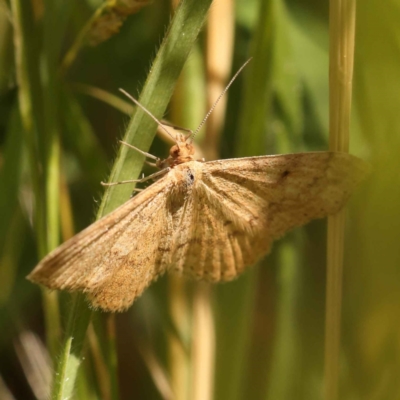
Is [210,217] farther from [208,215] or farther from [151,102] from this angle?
[151,102]

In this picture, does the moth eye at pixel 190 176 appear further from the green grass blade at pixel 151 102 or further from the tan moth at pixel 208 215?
the green grass blade at pixel 151 102

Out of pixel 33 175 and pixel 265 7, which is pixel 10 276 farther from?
pixel 265 7

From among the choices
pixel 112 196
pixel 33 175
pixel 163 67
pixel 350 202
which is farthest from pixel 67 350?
pixel 350 202

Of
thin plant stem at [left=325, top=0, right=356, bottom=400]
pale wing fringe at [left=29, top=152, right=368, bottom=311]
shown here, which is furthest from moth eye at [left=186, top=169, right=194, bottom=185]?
thin plant stem at [left=325, top=0, right=356, bottom=400]

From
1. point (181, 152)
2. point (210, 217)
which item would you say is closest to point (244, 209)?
point (210, 217)

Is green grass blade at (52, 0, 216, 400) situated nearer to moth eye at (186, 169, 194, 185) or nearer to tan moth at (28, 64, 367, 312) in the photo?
tan moth at (28, 64, 367, 312)

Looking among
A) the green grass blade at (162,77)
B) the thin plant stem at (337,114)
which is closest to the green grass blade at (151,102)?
the green grass blade at (162,77)
